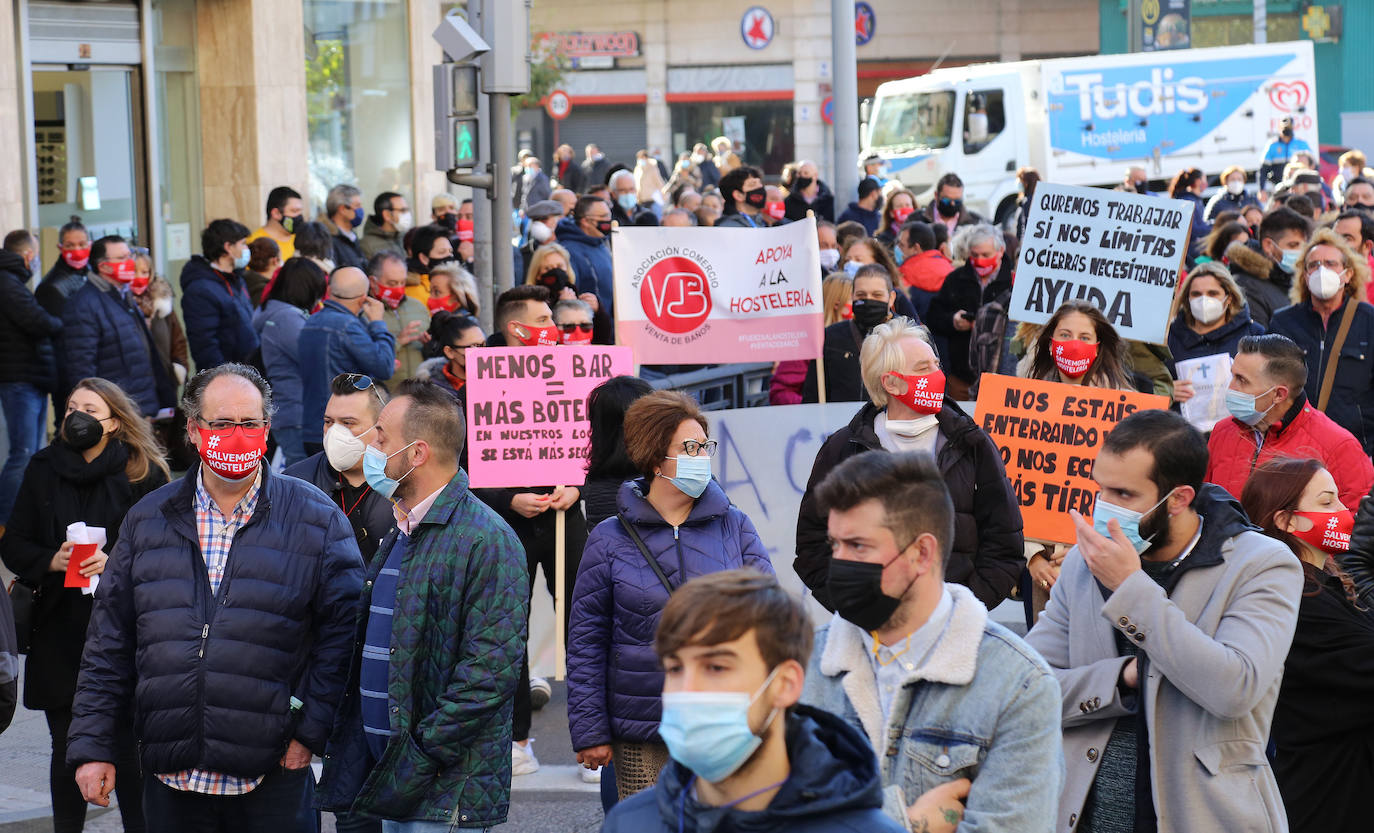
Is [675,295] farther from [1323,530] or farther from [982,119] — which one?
[982,119]

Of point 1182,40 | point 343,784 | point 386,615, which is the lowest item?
point 343,784

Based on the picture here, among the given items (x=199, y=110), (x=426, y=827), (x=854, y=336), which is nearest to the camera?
(x=426, y=827)

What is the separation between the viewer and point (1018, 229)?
14.8m


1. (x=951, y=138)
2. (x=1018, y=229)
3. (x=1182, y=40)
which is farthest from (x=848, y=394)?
(x=1182, y=40)

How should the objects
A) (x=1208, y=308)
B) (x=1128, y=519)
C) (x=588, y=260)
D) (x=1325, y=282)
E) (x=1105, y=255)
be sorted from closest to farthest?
(x=1128, y=519), (x=1208, y=308), (x=1325, y=282), (x=1105, y=255), (x=588, y=260)

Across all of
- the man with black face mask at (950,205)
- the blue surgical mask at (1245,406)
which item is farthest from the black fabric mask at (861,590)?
the man with black face mask at (950,205)

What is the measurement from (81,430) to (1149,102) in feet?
85.7

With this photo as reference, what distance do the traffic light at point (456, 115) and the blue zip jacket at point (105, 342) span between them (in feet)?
7.97

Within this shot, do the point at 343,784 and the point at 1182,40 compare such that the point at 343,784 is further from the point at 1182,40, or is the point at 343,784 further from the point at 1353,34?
the point at 1353,34

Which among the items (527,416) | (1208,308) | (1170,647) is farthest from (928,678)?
(1208,308)

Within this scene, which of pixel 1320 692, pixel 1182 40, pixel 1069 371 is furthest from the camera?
pixel 1182 40

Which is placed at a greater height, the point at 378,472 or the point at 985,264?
the point at 985,264

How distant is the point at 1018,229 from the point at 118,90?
8210mm

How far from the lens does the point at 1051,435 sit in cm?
722
